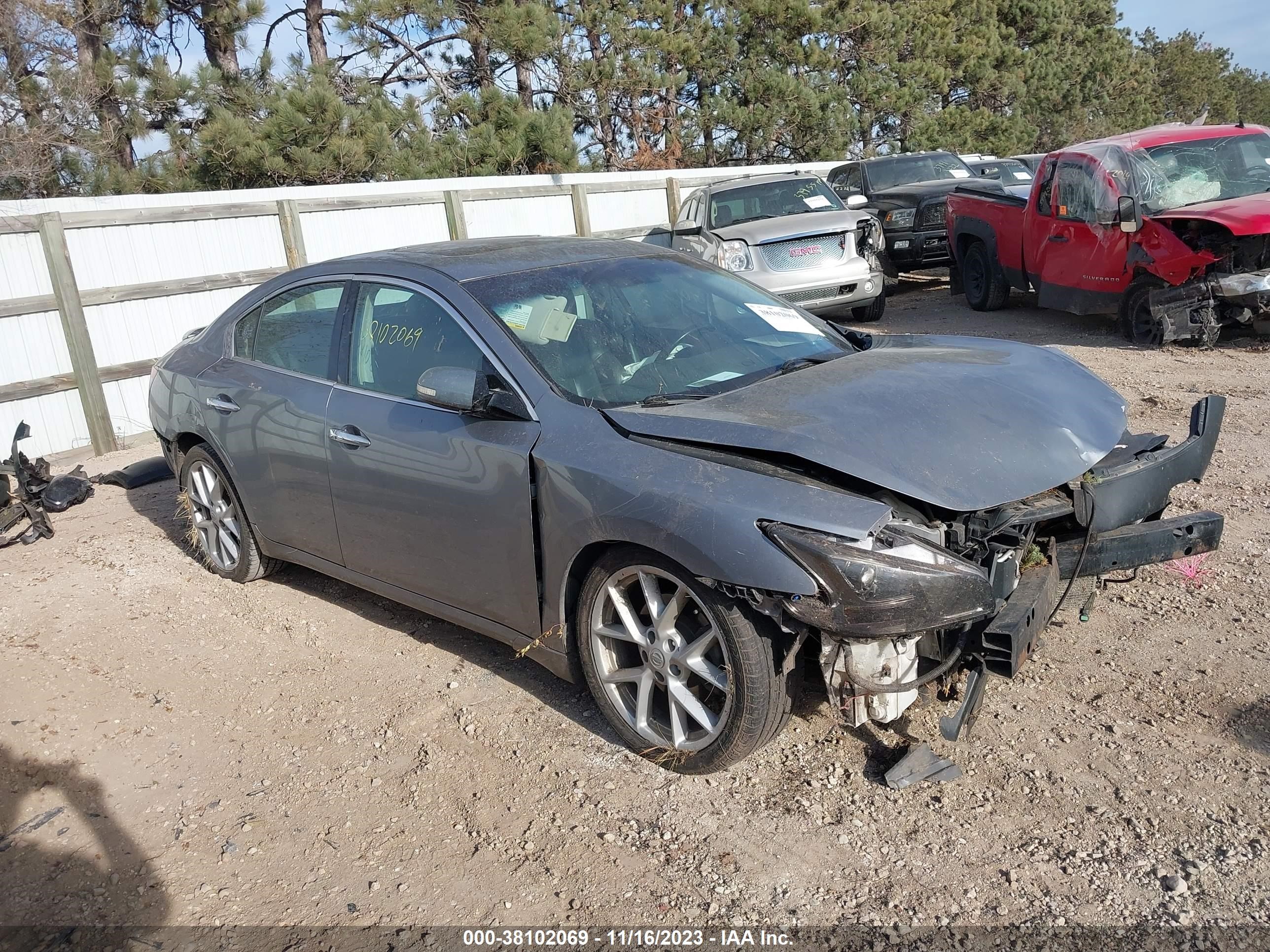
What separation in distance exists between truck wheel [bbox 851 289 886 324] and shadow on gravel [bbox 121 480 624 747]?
25.6ft

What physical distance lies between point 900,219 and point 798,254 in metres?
4.38

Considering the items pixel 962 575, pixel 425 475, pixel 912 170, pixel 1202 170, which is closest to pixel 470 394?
pixel 425 475

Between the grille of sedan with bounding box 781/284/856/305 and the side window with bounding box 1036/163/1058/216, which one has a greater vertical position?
the side window with bounding box 1036/163/1058/216

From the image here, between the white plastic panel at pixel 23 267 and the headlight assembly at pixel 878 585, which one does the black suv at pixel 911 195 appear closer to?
the white plastic panel at pixel 23 267

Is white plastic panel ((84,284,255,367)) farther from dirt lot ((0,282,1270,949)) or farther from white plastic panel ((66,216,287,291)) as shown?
dirt lot ((0,282,1270,949))

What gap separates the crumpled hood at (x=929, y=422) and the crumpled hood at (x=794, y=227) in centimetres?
710

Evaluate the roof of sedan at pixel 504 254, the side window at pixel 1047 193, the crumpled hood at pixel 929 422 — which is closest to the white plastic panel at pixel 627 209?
the side window at pixel 1047 193

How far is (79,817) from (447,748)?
1.27m

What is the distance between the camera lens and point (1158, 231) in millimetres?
9008

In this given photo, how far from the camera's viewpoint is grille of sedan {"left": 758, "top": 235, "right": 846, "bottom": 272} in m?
11.0

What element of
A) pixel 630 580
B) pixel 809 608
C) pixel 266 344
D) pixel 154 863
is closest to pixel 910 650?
pixel 809 608

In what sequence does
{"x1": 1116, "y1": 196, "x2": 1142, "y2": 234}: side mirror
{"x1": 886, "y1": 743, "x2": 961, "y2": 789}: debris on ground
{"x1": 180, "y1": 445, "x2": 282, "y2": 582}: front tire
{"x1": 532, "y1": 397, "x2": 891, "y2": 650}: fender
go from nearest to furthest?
{"x1": 532, "y1": 397, "x2": 891, "y2": 650}: fender → {"x1": 886, "y1": 743, "x2": 961, "y2": 789}: debris on ground → {"x1": 180, "y1": 445, "x2": 282, "y2": 582}: front tire → {"x1": 1116, "y1": 196, "x2": 1142, "y2": 234}: side mirror

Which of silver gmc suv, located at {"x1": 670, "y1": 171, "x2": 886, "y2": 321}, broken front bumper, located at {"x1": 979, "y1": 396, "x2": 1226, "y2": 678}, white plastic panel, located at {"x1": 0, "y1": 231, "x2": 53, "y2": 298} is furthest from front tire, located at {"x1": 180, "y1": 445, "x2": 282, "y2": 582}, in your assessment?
silver gmc suv, located at {"x1": 670, "y1": 171, "x2": 886, "y2": 321}

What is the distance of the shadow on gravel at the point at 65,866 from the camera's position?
309cm
